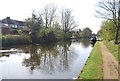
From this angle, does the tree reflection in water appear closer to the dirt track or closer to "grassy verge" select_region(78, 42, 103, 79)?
"grassy verge" select_region(78, 42, 103, 79)

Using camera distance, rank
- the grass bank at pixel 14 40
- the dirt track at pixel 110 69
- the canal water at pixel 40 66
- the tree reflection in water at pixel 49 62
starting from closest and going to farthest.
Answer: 1. the dirt track at pixel 110 69
2. the canal water at pixel 40 66
3. the tree reflection in water at pixel 49 62
4. the grass bank at pixel 14 40

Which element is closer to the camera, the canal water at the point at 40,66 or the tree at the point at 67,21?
the canal water at the point at 40,66

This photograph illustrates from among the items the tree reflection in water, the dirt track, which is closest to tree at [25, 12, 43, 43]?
the tree reflection in water

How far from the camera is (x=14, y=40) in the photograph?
3111cm

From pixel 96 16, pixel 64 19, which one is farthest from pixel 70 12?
pixel 96 16

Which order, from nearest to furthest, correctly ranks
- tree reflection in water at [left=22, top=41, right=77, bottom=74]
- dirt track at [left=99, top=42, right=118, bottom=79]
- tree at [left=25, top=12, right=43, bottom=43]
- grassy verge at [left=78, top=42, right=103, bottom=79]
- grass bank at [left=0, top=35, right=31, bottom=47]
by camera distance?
1. dirt track at [left=99, top=42, right=118, bottom=79]
2. grassy verge at [left=78, top=42, right=103, bottom=79]
3. tree reflection in water at [left=22, top=41, right=77, bottom=74]
4. grass bank at [left=0, top=35, right=31, bottom=47]
5. tree at [left=25, top=12, right=43, bottom=43]

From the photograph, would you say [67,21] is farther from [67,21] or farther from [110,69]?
[110,69]

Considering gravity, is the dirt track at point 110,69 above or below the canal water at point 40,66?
above

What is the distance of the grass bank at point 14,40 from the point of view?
2839 cm

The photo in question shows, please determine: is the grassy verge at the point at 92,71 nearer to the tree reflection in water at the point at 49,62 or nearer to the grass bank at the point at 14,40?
the tree reflection in water at the point at 49,62

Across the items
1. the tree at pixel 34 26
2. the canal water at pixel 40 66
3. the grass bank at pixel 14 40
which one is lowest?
the canal water at pixel 40 66

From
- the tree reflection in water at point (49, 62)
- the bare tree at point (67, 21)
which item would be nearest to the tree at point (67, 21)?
the bare tree at point (67, 21)

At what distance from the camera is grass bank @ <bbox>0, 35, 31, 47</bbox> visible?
2839 centimetres

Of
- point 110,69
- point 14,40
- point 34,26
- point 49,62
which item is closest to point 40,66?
point 49,62
